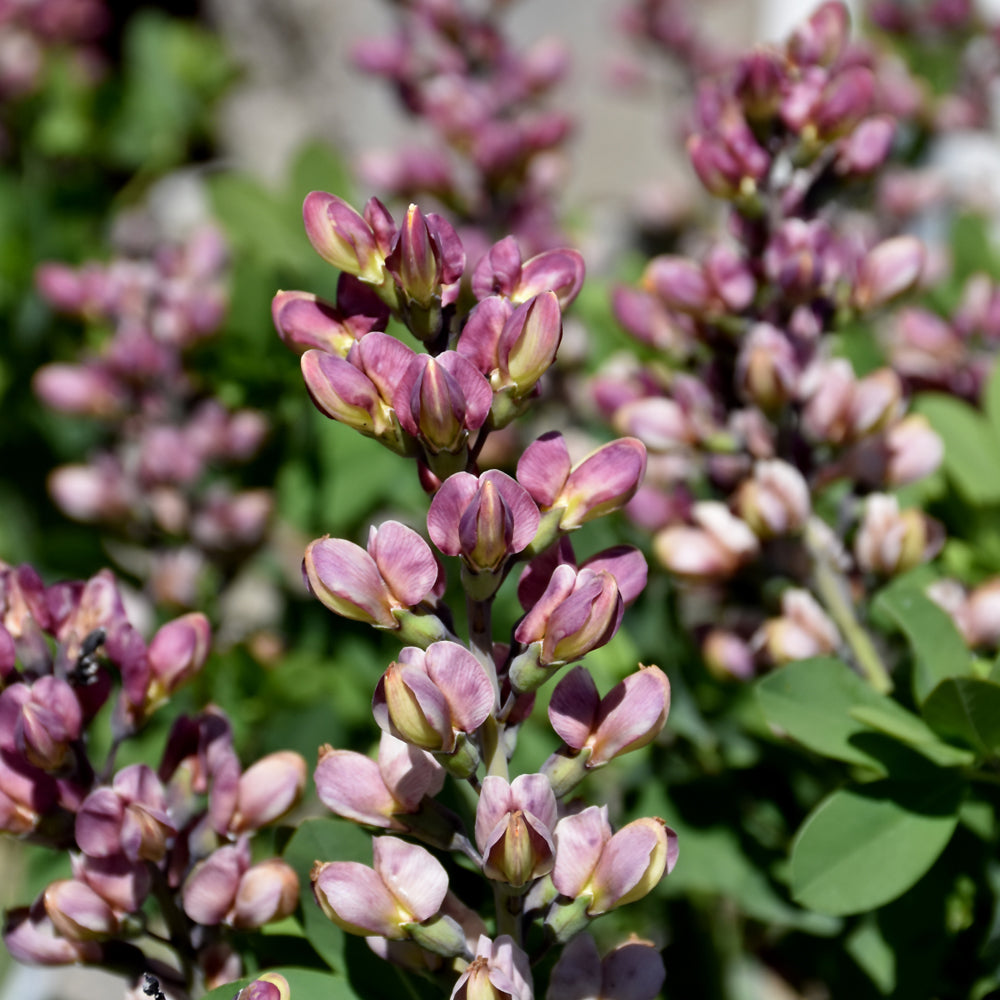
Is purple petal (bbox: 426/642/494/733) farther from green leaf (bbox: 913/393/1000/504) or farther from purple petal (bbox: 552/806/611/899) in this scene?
green leaf (bbox: 913/393/1000/504)

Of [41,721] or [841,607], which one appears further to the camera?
[841,607]

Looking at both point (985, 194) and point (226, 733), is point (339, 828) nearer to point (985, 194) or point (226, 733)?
point (226, 733)

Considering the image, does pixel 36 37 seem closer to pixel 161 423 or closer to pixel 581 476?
pixel 161 423

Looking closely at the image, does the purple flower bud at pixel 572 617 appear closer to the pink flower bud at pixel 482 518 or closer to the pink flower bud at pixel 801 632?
the pink flower bud at pixel 482 518

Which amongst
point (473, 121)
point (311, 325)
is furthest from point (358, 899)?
point (473, 121)

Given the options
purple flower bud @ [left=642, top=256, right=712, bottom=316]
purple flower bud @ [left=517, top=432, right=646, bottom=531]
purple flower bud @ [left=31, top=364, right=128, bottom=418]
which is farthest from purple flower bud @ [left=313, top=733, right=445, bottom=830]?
purple flower bud @ [left=31, top=364, right=128, bottom=418]
